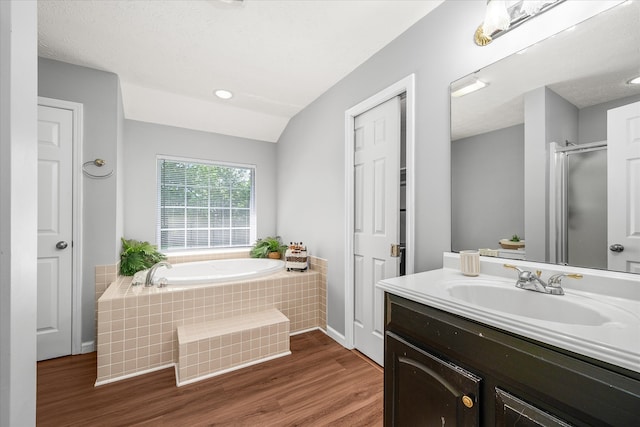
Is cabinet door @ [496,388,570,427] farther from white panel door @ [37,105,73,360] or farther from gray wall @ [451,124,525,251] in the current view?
white panel door @ [37,105,73,360]

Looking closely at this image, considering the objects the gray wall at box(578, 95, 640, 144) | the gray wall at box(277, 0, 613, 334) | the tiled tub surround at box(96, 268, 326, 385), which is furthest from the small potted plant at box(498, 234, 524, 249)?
the tiled tub surround at box(96, 268, 326, 385)

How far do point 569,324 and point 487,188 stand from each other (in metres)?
0.77

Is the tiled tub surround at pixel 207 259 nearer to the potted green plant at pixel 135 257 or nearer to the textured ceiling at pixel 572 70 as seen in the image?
the potted green plant at pixel 135 257

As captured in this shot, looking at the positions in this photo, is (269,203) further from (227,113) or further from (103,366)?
(103,366)

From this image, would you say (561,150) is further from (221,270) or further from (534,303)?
(221,270)

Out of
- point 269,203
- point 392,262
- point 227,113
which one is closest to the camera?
point 392,262

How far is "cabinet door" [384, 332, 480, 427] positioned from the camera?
0.86 meters

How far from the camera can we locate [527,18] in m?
1.20

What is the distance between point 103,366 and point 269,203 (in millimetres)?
2490

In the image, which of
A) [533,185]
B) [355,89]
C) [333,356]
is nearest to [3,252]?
[533,185]

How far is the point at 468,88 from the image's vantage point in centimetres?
145

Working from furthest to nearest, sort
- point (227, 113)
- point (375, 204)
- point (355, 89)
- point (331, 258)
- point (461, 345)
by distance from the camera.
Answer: point (227, 113)
point (331, 258)
point (355, 89)
point (375, 204)
point (461, 345)

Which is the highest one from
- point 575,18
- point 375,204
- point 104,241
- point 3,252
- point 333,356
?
point 575,18

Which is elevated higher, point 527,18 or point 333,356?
point 527,18
